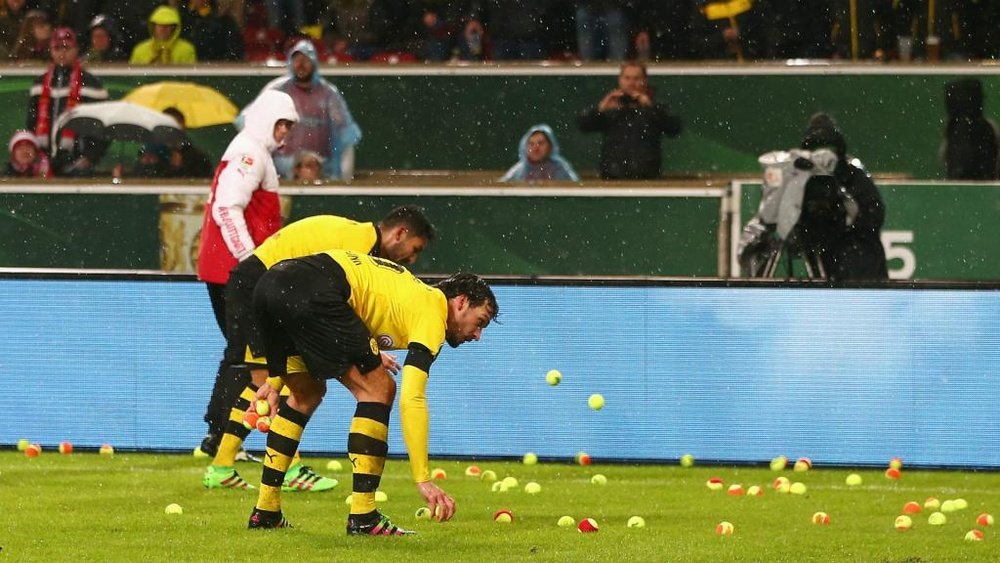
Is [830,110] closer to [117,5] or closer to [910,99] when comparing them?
[910,99]

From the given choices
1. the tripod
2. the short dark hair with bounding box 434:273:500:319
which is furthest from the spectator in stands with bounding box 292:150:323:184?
the short dark hair with bounding box 434:273:500:319

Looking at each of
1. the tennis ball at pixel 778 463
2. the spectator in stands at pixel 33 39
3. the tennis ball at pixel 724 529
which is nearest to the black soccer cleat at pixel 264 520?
the tennis ball at pixel 724 529

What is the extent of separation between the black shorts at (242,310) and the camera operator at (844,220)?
487cm

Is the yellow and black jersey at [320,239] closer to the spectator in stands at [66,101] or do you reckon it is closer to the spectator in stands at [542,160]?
the spectator in stands at [542,160]

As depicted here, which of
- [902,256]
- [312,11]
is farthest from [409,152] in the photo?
[902,256]

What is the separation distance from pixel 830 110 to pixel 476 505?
8.23 metres

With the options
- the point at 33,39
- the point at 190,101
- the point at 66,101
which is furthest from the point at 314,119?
the point at 33,39

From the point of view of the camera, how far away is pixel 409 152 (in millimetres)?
17719

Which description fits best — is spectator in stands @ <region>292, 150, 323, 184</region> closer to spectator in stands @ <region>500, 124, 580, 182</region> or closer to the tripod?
spectator in stands @ <region>500, 124, 580, 182</region>

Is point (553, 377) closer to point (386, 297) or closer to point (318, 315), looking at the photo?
point (386, 297)

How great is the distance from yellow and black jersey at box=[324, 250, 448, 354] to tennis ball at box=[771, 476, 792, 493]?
3022 mm

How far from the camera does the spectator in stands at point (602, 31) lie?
17609mm

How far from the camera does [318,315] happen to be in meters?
8.12

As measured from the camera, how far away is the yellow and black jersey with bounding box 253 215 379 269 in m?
9.53
